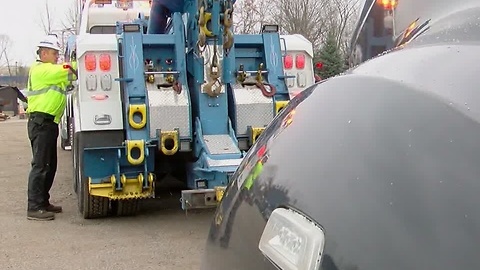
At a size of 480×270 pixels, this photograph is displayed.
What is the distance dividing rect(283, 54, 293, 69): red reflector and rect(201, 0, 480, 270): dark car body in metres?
4.87

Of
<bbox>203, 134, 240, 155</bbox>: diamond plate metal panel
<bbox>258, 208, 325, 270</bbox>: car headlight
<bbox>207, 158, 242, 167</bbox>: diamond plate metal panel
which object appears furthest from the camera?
<bbox>203, 134, 240, 155</bbox>: diamond plate metal panel

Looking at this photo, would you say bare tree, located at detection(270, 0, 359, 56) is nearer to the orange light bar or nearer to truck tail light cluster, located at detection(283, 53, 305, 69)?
truck tail light cluster, located at detection(283, 53, 305, 69)

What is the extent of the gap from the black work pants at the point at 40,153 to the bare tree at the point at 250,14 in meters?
18.9

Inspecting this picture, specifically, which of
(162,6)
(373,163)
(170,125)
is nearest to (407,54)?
(373,163)

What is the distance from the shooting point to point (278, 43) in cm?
618

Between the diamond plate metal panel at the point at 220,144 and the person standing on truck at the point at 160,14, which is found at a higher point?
the person standing on truck at the point at 160,14

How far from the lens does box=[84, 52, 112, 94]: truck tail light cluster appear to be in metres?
5.62

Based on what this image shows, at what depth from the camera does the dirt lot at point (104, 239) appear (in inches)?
193

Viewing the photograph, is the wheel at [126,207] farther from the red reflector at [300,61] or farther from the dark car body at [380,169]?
the dark car body at [380,169]

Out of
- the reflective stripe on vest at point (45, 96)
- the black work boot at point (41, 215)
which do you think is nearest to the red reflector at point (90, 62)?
the reflective stripe on vest at point (45, 96)

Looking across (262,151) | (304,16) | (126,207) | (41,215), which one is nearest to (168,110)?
(126,207)

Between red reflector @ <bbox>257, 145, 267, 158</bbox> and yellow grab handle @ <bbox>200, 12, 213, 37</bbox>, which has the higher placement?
yellow grab handle @ <bbox>200, 12, 213, 37</bbox>

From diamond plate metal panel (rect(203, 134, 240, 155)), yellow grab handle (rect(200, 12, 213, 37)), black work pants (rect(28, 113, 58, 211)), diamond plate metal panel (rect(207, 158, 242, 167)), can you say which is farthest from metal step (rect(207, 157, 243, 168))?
black work pants (rect(28, 113, 58, 211))

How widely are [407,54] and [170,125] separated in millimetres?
Answer: 4422
